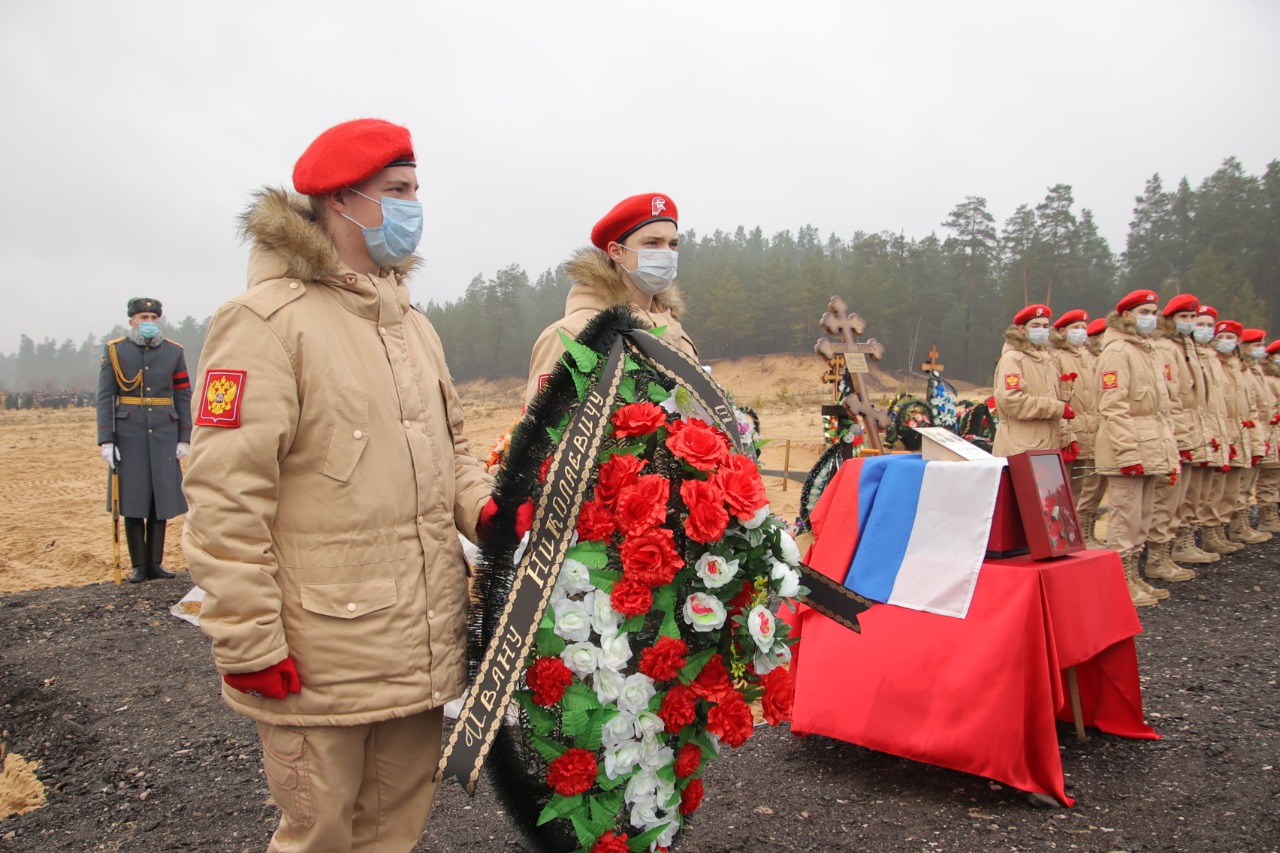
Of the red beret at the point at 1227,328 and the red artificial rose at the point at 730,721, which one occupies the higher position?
the red beret at the point at 1227,328

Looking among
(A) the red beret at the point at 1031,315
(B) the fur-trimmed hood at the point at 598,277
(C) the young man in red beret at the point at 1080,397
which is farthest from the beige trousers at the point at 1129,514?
(B) the fur-trimmed hood at the point at 598,277

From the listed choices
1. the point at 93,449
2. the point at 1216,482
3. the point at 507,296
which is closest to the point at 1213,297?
the point at 1216,482

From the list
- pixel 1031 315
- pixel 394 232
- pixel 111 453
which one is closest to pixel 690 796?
pixel 394 232

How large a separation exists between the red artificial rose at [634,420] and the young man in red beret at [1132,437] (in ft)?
21.6

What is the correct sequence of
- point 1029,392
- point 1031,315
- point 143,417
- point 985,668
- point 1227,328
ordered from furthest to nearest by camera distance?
point 1227,328
point 1031,315
point 1029,392
point 143,417
point 985,668

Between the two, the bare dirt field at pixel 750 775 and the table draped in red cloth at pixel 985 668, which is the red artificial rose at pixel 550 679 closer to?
the bare dirt field at pixel 750 775

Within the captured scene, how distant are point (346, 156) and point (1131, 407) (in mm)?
7417

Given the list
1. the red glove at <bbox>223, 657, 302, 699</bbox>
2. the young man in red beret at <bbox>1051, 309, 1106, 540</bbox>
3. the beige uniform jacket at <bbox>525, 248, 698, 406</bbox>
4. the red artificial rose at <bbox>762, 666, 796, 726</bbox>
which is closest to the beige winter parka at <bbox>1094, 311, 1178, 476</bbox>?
the young man in red beret at <bbox>1051, 309, 1106, 540</bbox>

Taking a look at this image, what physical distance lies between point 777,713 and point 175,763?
321cm

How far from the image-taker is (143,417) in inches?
Result: 299

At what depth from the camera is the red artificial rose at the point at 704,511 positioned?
6.99 feet

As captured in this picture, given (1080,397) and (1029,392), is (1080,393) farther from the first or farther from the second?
(1029,392)

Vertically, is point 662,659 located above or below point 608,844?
above

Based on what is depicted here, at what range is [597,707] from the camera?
2.13 meters
